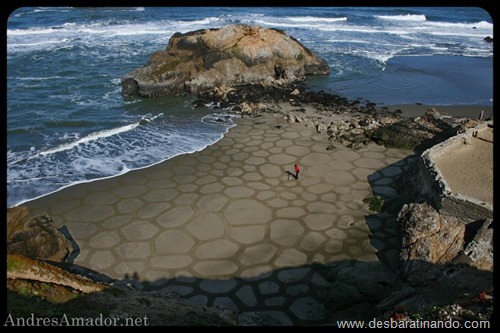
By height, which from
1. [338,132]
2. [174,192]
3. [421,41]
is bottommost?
[174,192]

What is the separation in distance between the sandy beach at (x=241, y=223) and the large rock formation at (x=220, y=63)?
1140cm

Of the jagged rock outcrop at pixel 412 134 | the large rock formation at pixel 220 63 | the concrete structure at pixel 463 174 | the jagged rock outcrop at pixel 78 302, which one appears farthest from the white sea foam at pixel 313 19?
the jagged rock outcrop at pixel 78 302

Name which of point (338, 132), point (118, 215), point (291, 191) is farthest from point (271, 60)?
point (118, 215)

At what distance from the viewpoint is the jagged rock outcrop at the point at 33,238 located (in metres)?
10.2

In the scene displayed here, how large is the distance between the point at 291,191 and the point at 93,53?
3123 cm

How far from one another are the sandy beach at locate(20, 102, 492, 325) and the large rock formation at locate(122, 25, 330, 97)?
37.4 feet

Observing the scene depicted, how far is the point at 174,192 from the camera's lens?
1398 centimetres

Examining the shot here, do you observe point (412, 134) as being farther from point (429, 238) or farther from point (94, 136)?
point (94, 136)

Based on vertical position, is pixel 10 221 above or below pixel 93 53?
below

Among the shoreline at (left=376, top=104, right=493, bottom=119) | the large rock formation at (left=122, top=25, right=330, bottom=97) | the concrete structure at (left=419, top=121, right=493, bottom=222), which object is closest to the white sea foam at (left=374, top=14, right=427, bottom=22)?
the large rock formation at (left=122, top=25, right=330, bottom=97)

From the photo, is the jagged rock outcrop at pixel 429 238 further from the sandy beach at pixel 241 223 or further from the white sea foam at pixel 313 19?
the white sea foam at pixel 313 19

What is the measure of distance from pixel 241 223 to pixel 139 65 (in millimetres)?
26095

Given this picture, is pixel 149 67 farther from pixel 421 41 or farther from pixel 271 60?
pixel 421 41

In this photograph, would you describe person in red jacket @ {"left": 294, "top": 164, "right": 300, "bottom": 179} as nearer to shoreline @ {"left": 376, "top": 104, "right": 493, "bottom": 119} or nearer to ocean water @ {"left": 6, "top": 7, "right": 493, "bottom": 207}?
ocean water @ {"left": 6, "top": 7, "right": 493, "bottom": 207}
